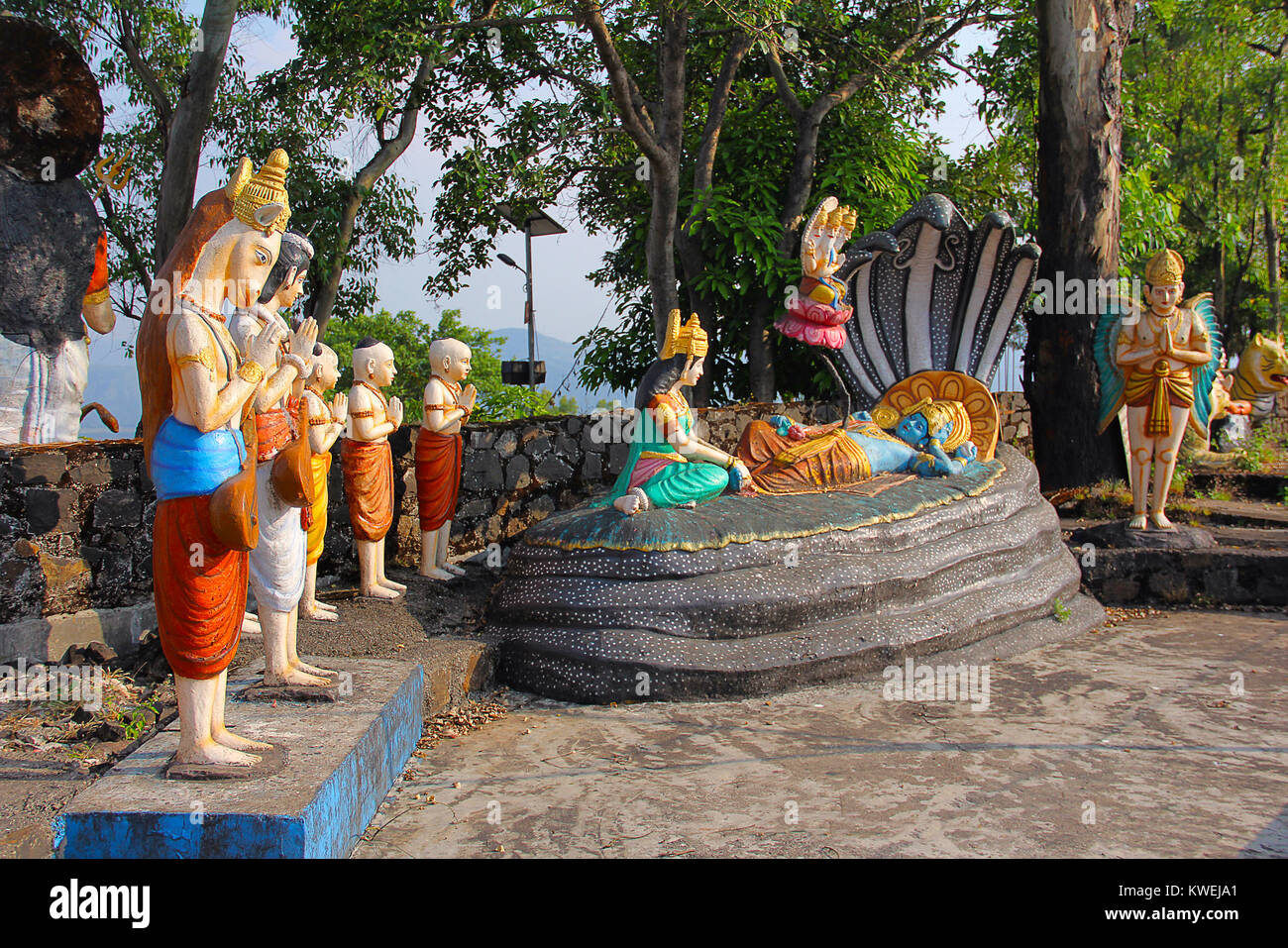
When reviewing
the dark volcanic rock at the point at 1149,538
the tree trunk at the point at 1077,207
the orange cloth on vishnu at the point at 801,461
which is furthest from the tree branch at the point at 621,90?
the dark volcanic rock at the point at 1149,538

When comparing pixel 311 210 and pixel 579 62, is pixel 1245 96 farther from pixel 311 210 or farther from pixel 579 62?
pixel 311 210

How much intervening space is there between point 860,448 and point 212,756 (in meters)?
4.30

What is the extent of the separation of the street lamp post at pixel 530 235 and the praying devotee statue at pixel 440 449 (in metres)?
5.22

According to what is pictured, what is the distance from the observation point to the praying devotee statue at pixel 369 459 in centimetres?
546

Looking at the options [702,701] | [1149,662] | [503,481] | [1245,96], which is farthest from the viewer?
[1245,96]

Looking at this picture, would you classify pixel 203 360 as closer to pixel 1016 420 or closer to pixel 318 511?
pixel 318 511

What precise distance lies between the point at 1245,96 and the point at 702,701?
59.2ft

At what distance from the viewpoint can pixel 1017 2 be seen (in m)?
11.0

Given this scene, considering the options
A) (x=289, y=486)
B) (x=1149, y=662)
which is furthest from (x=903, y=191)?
(x=289, y=486)

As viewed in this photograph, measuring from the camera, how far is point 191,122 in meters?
7.78

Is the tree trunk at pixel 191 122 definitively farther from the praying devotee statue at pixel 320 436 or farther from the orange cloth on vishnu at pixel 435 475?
the praying devotee statue at pixel 320 436

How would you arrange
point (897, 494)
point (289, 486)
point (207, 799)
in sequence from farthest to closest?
point (897, 494) → point (289, 486) → point (207, 799)

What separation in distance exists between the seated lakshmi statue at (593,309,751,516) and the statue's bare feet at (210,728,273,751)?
8.23 feet

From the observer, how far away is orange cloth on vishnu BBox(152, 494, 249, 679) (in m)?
2.92
